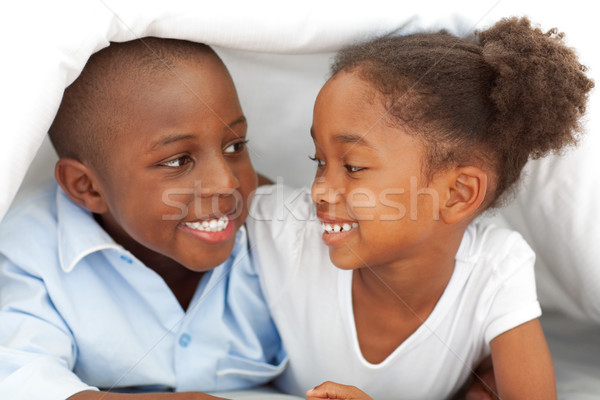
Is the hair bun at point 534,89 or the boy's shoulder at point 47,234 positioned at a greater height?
the hair bun at point 534,89

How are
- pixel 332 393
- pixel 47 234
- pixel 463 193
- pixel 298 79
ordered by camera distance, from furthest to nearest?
pixel 298 79 < pixel 47 234 < pixel 463 193 < pixel 332 393

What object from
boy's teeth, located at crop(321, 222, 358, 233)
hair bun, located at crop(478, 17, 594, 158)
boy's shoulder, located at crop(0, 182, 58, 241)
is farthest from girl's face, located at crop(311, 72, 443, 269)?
boy's shoulder, located at crop(0, 182, 58, 241)

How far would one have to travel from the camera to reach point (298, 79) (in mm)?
1463

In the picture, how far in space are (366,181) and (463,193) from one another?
168mm

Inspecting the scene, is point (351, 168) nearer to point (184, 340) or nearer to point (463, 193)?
point (463, 193)

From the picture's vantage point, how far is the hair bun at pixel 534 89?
1.01 m

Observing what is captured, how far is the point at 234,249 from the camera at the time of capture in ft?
4.29

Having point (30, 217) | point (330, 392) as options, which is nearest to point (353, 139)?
point (330, 392)

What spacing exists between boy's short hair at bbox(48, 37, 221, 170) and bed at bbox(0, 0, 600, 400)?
0.04 metres

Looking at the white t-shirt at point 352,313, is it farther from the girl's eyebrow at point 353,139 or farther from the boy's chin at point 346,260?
the girl's eyebrow at point 353,139

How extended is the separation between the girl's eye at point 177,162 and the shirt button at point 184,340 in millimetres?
335

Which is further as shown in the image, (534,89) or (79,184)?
(79,184)

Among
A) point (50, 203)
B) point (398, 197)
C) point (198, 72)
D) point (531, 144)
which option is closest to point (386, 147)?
point (398, 197)

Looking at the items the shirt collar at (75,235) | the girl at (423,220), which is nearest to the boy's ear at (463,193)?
the girl at (423,220)
